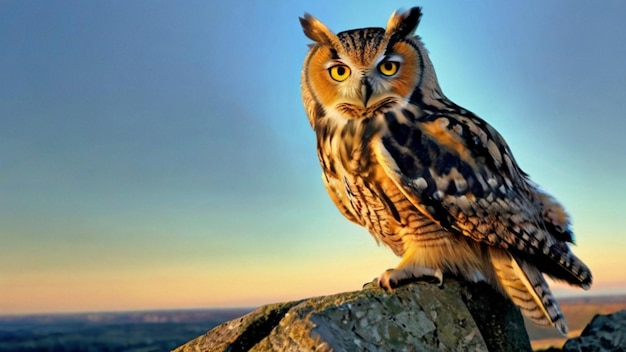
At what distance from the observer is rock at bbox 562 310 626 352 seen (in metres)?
4.36

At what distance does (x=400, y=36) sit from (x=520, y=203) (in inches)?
46.7

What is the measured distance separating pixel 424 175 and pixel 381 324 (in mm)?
853

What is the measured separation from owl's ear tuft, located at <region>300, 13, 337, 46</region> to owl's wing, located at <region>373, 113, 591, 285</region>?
681 mm

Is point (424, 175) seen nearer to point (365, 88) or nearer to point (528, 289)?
point (365, 88)

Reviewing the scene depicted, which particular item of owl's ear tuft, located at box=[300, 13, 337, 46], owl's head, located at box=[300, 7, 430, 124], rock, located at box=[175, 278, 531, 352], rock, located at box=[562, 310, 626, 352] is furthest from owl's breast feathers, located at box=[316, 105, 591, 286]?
rock, located at box=[562, 310, 626, 352]

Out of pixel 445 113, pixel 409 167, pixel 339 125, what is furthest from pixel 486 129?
pixel 339 125

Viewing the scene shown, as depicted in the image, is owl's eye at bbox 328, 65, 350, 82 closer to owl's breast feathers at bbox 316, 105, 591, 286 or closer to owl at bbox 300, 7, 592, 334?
owl at bbox 300, 7, 592, 334

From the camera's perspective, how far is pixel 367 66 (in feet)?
10.9

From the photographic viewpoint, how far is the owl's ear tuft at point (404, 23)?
345 cm

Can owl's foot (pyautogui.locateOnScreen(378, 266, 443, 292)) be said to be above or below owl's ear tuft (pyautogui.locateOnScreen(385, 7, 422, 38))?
below

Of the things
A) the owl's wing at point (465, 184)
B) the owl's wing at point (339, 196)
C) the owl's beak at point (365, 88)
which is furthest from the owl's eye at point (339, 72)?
the owl's wing at point (339, 196)

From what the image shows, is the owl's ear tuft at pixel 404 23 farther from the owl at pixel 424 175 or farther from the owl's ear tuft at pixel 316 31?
the owl's ear tuft at pixel 316 31

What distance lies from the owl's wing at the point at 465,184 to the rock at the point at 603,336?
1.29m

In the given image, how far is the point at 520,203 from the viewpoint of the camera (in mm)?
3273
